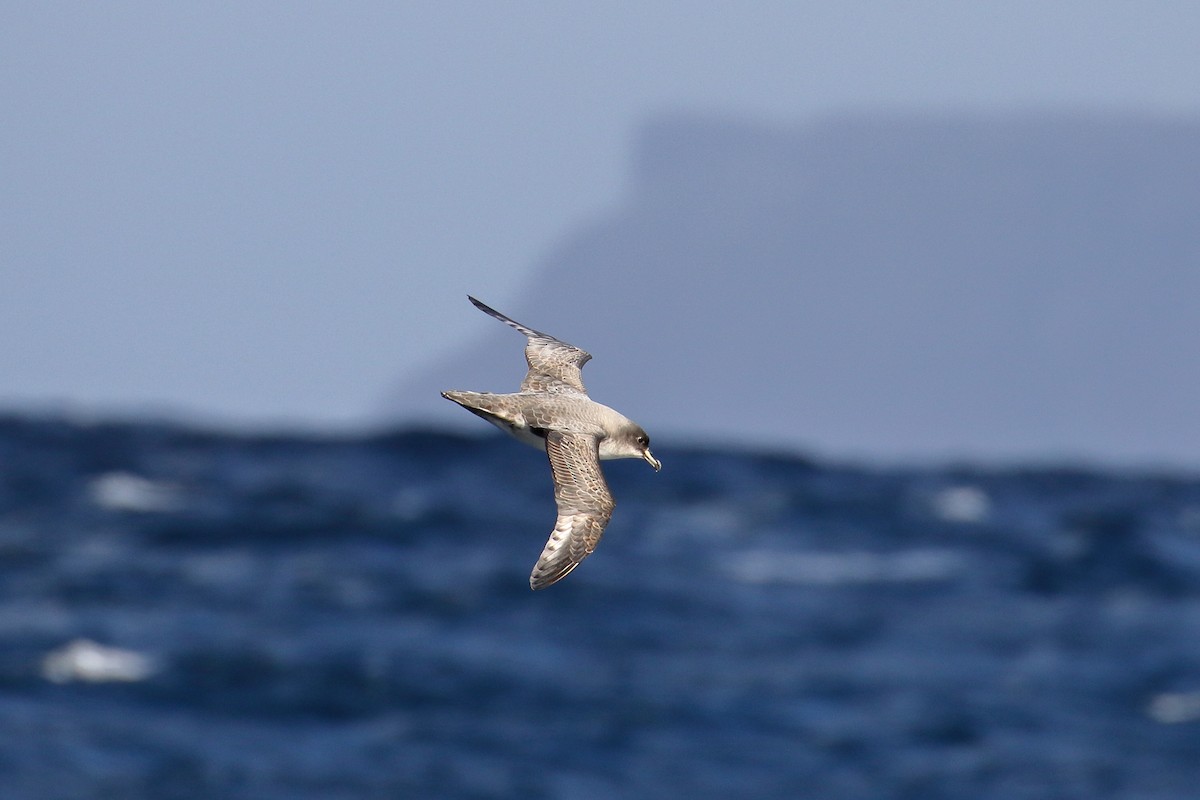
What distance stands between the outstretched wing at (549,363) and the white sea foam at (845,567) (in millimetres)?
48197

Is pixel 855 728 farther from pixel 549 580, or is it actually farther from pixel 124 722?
pixel 549 580

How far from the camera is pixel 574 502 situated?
503 inches

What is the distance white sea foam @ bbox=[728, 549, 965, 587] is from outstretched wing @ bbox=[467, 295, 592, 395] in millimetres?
48197

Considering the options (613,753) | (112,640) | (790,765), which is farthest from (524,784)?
(112,640)

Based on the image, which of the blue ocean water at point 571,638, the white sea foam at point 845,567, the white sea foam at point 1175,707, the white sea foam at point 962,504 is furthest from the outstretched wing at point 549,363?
the white sea foam at point 962,504

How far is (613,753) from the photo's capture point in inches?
1882

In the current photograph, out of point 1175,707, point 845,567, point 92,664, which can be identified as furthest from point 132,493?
point 1175,707

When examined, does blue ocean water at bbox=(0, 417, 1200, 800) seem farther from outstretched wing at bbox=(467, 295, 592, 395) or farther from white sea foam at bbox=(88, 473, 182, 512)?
outstretched wing at bbox=(467, 295, 592, 395)

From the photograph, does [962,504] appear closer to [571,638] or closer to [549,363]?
[571,638]

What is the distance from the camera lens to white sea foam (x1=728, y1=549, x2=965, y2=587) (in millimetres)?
64625

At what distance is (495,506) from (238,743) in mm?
24019

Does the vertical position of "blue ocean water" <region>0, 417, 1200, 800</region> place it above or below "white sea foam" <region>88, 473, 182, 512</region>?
below

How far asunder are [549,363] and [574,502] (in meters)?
3.01

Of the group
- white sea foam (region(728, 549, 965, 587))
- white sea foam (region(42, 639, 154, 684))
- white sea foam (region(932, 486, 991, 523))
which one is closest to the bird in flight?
white sea foam (region(42, 639, 154, 684))
